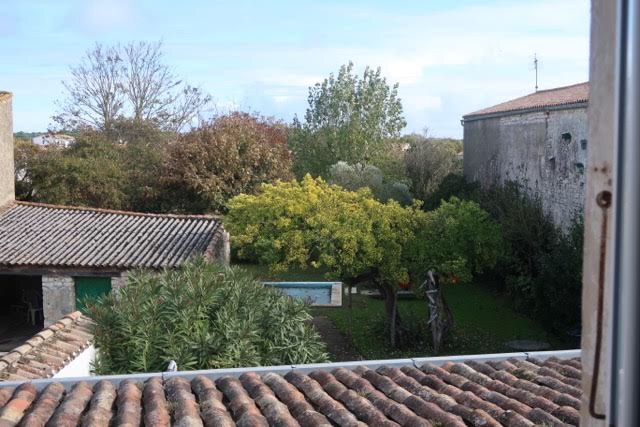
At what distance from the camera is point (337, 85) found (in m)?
41.1

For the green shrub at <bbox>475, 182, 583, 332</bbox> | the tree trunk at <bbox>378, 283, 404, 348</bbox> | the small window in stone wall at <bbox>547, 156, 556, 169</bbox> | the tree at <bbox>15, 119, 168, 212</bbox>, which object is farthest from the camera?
the tree at <bbox>15, 119, 168, 212</bbox>

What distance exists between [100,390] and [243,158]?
27.3 m

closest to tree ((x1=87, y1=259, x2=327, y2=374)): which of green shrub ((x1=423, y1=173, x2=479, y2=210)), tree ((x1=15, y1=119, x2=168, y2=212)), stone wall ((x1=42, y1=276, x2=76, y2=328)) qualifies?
stone wall ((x1=42, y1=276, x2=76, y2=328))

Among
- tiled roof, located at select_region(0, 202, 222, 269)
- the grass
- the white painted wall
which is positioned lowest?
the grass

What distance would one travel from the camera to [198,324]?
427 inches

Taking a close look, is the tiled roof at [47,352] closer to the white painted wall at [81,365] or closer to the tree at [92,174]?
the white painted wall at [81,365]

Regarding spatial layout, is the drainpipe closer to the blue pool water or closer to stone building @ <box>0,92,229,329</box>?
stone building @ <box>0,92,229,329</box>

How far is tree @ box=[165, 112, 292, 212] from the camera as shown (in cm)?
3225

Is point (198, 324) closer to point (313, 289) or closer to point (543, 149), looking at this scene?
point (313, 289)

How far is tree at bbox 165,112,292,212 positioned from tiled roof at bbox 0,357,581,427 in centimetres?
2556

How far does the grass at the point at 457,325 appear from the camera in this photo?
1934 centimetres

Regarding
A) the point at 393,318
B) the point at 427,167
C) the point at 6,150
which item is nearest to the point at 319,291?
the point at 393,318

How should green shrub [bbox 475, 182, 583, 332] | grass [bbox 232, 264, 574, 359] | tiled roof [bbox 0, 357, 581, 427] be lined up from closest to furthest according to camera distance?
tiled roof [bbox 0, 357, 581, 427] < green shrub [bbox 475, 182, 583, 332] < grass [bbox 232, 264, 574, 359]

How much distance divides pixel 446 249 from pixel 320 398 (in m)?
12.8
